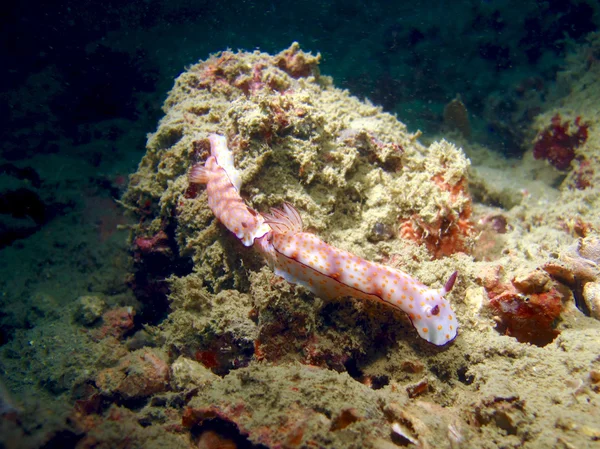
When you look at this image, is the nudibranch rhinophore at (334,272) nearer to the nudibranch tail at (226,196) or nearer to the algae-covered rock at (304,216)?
the nudibranch tail at (226,196)

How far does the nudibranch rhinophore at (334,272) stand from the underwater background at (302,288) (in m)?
0.19

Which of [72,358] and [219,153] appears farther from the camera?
[72,358]

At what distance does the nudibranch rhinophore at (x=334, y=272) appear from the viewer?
9.64 feet

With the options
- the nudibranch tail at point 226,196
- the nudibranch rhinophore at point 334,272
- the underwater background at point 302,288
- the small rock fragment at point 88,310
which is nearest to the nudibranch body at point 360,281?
the nudibranch rhinophore at point 334,272

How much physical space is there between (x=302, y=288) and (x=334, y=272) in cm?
45

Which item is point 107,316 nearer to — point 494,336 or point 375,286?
point 375,286

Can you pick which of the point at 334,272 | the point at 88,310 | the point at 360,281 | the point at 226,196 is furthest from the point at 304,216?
the point at 88,310

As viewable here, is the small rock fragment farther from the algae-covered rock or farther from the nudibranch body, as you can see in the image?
the nudibranch body

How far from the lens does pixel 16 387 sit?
4.35 m

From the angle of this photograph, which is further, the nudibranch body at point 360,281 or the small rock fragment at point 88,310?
the small rock fragment at point 88,310

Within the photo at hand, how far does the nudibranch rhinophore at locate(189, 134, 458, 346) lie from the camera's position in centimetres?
294

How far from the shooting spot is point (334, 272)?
3.00 metres

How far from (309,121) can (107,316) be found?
4.60 m

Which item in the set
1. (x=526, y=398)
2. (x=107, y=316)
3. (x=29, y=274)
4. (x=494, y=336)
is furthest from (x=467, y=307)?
(x=29, y=274)
